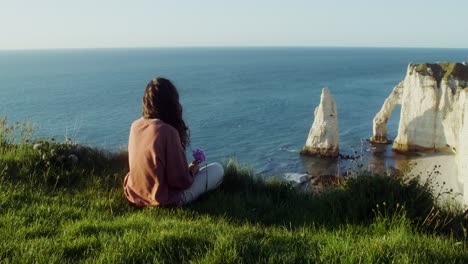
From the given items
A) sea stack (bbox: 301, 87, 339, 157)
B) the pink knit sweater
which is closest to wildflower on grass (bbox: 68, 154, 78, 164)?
the pink knit sweater

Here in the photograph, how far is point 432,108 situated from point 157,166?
36.0 metres

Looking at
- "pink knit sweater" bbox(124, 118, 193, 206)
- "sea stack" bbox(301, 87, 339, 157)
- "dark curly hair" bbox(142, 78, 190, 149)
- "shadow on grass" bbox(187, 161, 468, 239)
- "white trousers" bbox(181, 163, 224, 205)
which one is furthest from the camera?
"sea stack" bbox(301, 87, 339, 157)

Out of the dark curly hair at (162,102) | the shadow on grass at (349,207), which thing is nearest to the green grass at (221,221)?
the shadow on grass at (349,207)

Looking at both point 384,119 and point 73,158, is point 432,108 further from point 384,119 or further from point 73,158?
point 73,158

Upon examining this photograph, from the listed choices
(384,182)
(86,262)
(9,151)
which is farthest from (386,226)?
(9,151)

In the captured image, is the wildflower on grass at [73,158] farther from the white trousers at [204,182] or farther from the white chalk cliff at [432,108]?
→ the white chalk cliff at [432,108]

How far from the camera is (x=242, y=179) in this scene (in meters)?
6.59

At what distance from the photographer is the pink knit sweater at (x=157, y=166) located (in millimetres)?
5109

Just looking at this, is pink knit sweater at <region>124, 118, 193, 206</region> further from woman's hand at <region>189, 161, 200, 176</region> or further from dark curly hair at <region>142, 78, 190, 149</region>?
woman's hand at <region>189, 161, 200, 176</region>

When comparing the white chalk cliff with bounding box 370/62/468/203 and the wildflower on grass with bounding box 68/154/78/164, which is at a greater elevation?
the wildflower on grass with bounding box 68/154/78/164

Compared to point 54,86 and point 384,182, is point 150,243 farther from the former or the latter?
point 54,86

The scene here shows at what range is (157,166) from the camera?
16.7 ft

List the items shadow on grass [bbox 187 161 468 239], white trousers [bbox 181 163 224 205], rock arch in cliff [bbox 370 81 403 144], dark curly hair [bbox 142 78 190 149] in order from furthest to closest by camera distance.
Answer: rock arch in cliff [bbox 370 81 403 144], white trousers [bbox 181 163 224 205], dark curly hair [bbox 142 78 190 149], shadow on grass [bbox 187 161 468 239]

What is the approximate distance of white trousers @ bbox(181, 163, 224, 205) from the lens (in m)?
5.37
